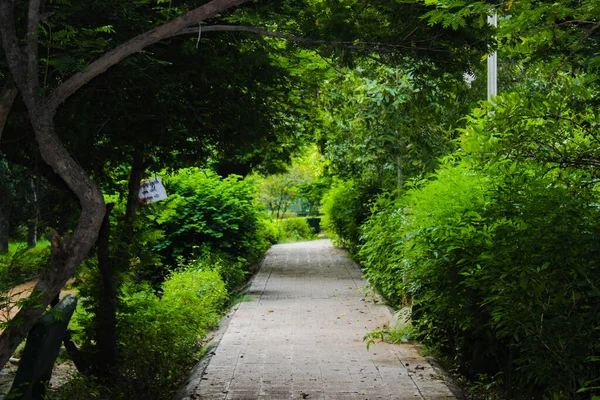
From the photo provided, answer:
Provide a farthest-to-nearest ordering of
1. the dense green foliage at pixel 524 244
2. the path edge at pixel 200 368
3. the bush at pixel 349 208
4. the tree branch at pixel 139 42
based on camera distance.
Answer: the bush at pixel 349 208 < the path edge at pixel 200 368 < the dense green foliage at pixel 524 244 < the tree branch at pixel 139 42

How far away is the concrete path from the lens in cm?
757

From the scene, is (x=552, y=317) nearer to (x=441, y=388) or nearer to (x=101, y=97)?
(x=441, y=388)

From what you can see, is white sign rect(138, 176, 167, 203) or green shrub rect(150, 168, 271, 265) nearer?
white sign rect(138, 176, 167, 203)

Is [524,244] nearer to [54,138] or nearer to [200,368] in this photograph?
[54,138]

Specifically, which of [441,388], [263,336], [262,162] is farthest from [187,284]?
[262,162]

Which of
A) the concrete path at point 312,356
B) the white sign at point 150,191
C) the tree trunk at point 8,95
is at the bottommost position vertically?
the concrete path at point 312,356

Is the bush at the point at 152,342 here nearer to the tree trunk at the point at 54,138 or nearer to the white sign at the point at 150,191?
the white sign at the point at 150,191

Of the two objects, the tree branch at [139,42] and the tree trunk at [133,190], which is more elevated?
the tree branch at [139,42]

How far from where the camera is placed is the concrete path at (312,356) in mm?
7566

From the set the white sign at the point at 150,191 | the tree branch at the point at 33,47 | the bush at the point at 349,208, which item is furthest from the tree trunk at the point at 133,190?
the bush at the point at 349,208

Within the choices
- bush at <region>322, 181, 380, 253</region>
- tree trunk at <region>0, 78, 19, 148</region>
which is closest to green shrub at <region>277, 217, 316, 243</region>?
bush at <region>322, 181, 380, 253</region>

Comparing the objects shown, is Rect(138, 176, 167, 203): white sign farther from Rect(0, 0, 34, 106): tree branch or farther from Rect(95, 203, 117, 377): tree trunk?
Rect(0, 0, 34, 106): tree branch

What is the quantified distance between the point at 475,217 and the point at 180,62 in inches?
123

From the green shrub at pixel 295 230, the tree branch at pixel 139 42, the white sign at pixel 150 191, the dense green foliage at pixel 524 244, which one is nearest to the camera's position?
the tree branch at pixel 139 42
